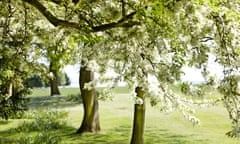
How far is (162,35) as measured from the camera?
506 cm

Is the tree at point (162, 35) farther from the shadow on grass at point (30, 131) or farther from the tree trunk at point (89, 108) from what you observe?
the shadow on grass at point (30, 131)

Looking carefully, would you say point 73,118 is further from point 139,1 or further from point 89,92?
point 139,1

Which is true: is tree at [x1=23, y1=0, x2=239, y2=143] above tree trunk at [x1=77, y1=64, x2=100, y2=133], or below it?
above

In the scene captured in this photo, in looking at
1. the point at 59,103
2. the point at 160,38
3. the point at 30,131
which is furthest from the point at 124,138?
the point at 59,103

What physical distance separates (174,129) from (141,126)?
13.7 feet

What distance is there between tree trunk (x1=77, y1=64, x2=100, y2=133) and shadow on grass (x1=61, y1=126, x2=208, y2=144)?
37 centimetres

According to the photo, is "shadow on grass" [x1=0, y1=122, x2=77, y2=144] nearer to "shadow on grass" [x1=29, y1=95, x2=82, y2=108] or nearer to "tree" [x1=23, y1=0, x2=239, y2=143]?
"tree" [x1=23, y1=0, x2=239, y2=143]

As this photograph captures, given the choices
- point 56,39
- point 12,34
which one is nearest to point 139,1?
point 56,39

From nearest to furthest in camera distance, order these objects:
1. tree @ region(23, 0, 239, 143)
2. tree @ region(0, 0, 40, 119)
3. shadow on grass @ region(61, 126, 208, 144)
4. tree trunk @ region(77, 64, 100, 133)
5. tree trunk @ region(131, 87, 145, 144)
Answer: tree @ region(23, 0, 239, 143)
tree @ region(0, 0, 40, 119)
tree trunk @ region(131, 87, 145, 144)
shadow on grass @ region(61, 126, 208, 144)
tree trunk @ region(77, 64, 100, 133)

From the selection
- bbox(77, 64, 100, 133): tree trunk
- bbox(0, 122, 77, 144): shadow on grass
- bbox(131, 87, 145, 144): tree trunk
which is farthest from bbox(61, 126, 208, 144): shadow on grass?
bbox(131, 87, 145, 144): tree trunk

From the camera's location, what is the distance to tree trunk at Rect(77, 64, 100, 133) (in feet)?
45.0

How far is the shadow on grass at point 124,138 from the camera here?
1210cm

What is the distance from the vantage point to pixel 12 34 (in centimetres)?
1009

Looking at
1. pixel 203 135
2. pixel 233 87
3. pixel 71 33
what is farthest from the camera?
pixel 203 135
